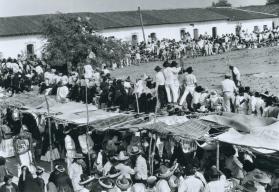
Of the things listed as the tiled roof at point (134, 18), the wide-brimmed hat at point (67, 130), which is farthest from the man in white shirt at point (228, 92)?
the tiled roof at point (134, 18)

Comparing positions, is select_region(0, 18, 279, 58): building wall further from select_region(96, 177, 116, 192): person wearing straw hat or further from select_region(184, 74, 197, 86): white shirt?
select_region(96, 177, 116, 192): person wearing straw hat

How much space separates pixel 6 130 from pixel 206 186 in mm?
8535

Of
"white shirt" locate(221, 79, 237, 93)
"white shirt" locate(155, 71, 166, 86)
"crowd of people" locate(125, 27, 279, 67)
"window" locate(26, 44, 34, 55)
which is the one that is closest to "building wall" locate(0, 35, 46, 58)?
"window" locate(26, 44, 34, 55)

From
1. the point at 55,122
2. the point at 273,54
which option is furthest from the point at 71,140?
the point at 273,54

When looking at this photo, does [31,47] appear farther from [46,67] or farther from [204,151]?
[204,151]

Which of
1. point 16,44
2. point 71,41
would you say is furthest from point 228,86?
point 16,44

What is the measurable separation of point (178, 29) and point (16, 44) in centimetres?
1751

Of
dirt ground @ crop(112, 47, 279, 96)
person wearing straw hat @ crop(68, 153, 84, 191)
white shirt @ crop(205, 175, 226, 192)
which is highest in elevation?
dirt ground @ crop(112, 47, 279, 96)

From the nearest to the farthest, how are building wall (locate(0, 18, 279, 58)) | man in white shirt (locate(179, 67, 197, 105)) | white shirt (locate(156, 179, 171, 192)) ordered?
white shirt (locate(156, 179, 171, 192)) → man in white shirt (locate(179, 67, 197, 105)) → building wall (locate(0, 18, 279, 58))

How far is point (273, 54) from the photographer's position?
117 feet

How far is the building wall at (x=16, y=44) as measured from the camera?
40.6 m

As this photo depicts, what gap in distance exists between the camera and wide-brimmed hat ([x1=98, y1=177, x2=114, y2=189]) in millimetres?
9578

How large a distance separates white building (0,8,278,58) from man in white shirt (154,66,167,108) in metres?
21.8

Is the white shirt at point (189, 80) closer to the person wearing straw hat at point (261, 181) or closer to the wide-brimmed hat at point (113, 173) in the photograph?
the wide-brimmed hat at point (113, 173)
